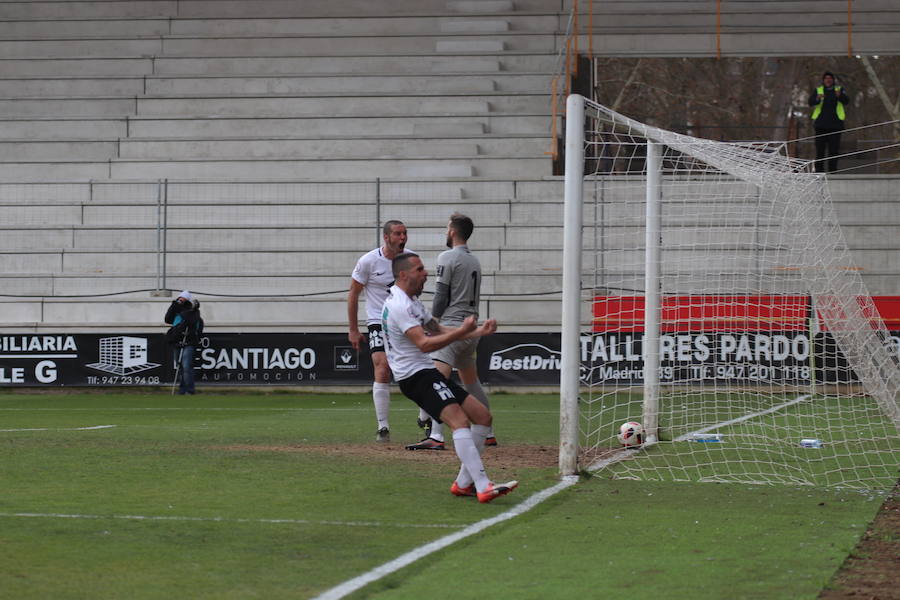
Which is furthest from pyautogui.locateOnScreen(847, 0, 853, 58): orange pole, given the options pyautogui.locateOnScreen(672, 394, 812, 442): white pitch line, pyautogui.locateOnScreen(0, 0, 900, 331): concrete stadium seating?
pyautogui.locateOnScreen(672, 394, 812, 442): white pitch line

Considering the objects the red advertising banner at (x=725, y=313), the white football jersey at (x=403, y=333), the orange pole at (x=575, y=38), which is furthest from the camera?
the orange pole at (x=575, y=38)

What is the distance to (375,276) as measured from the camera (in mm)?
11828

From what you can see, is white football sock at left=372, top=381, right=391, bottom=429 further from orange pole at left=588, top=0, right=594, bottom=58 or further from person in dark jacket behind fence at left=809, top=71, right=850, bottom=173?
orange pole at left=588, top=0, right=594, bottom=58

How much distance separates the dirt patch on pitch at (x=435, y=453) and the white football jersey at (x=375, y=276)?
1355 millimetres

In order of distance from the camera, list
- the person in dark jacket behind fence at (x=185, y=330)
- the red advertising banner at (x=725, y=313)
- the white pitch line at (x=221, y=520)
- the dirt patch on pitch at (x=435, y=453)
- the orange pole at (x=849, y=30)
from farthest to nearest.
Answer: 1. the orange pole at (x=849, y=30)
2. the person in dark jacket behind fence at (x=185, y=330)
3. the red advertising banner at (x=725, y=313)
4. the dirt patch on pitch at (x=435, y=453)
5. the white pitch line at (x=221, y=520)

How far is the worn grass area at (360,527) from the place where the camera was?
5.63m

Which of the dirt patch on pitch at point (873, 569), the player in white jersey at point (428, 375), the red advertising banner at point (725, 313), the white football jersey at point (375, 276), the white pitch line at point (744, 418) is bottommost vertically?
the dirt patch on pitch at point (873, 569)

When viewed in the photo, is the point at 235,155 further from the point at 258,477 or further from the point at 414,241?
the point at 258,477

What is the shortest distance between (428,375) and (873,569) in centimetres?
313

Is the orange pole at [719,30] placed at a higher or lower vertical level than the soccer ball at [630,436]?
higher

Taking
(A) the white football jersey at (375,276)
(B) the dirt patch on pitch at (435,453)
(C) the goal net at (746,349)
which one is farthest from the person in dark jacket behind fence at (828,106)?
(B) the dirt patch on pitch at (435,453)

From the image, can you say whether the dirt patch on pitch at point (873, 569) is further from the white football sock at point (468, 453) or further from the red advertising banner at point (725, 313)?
the red advertising banner at point (725, 313)

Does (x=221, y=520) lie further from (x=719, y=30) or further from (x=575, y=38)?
(x=719, y=30)

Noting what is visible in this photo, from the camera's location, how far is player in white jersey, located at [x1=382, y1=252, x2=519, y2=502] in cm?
793
